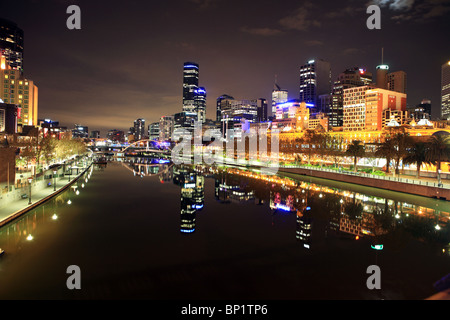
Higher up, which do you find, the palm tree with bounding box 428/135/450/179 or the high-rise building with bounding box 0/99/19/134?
the high-rise building with bounding box 0/99/19/134

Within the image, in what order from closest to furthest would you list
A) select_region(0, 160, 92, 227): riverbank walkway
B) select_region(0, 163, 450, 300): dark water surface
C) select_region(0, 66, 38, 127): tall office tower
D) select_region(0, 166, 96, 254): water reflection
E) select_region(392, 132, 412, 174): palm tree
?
select_region(0, 163, 450, 300): dark water surface
select_region(0, 166, 96, 254): water reflection
select_region(0, 160, 92, 227): riverbank walkway
select_region(392, 132, 412, 174): palm tree
select_region(0, 66, 38, 127): tall office tower

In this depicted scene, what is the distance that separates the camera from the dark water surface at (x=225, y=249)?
38.5 feet

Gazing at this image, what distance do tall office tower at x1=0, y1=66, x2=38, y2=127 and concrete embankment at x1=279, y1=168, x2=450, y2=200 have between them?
8649 centimetres

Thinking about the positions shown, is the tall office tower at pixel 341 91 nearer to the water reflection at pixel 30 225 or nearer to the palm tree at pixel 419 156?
the palm tree at pixel 419 156

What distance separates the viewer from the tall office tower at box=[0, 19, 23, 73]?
131m

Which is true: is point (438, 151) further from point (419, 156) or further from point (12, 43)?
point (12, 43)

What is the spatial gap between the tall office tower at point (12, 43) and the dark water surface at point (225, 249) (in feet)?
456

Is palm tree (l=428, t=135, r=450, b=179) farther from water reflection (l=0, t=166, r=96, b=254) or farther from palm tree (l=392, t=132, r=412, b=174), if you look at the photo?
water reflection (l=0, t=166, r=96, b=254)

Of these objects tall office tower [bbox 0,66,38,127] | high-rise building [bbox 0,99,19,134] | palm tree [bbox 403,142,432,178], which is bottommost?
palm tree [bbox 403,142,432,178]

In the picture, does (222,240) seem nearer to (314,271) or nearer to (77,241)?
(314,271)

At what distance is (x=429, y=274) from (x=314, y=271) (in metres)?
5.31

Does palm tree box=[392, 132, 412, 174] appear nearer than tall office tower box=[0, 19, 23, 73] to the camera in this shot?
Yes

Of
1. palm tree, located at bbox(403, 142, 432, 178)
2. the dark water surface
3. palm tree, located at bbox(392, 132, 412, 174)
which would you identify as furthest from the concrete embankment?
palm tree, located at bbox(392, 132, 412, 174)

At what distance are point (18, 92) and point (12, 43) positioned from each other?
6674cm
